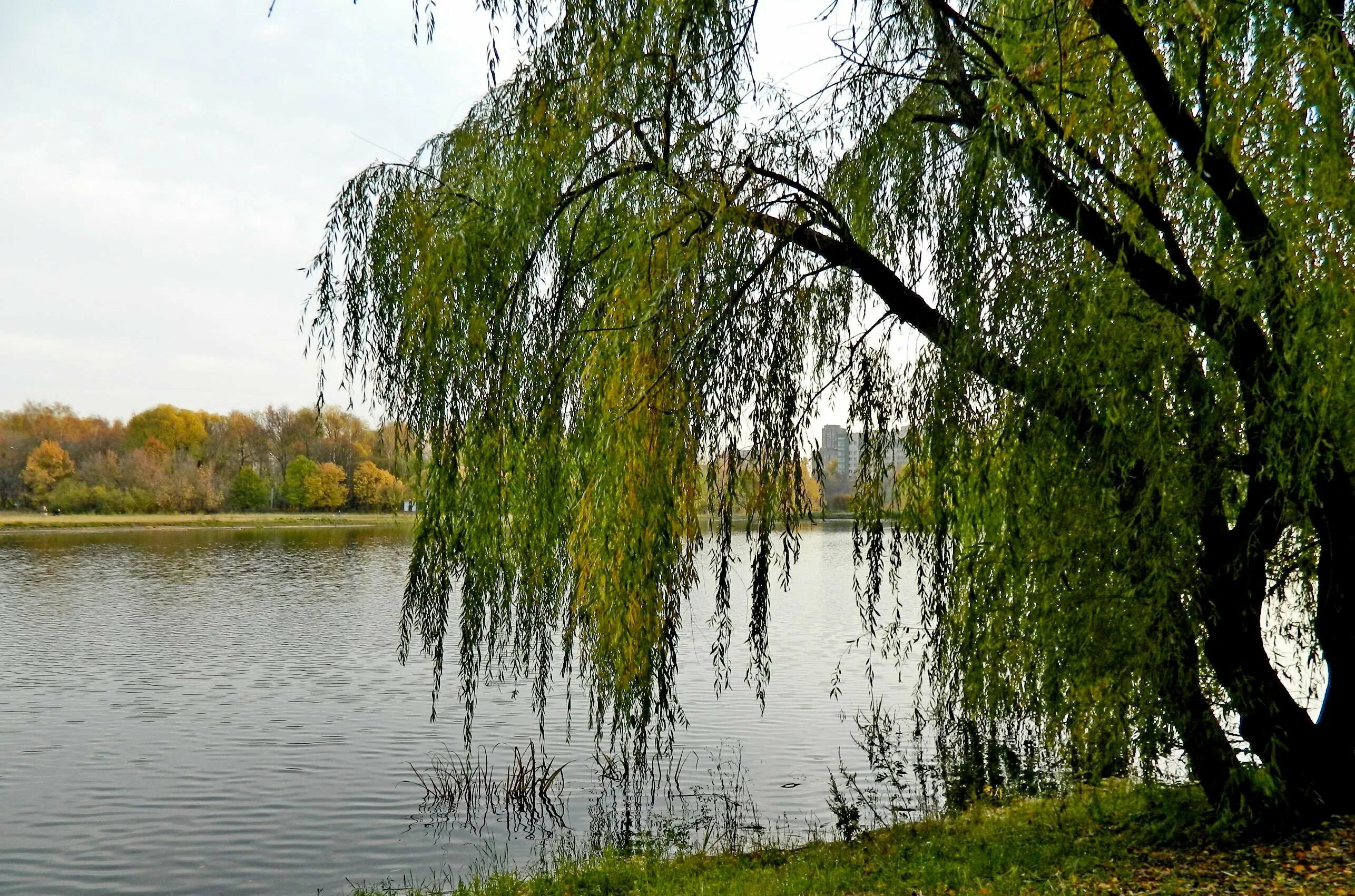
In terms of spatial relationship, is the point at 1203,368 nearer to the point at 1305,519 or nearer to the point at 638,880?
the point at 1305,519

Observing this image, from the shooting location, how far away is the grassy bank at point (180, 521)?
167 ft

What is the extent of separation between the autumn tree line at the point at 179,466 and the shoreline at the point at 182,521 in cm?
87

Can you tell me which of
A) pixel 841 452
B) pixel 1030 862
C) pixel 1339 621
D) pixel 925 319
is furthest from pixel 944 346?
pixel 1030 862

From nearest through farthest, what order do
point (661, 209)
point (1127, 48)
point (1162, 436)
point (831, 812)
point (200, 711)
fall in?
point (1127, 48) < point (1162, 436) < point (661, 209) < point (831, 812) < point (200, 711)

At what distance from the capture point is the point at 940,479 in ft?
16.9

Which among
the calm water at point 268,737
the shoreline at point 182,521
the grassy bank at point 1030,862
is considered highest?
the shoreline at point 182,521

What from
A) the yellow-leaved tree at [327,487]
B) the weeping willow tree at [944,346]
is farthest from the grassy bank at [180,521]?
the weeping willow tree at [944,346]

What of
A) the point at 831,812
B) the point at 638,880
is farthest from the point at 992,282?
the point at 831,812

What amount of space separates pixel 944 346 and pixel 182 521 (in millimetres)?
55641

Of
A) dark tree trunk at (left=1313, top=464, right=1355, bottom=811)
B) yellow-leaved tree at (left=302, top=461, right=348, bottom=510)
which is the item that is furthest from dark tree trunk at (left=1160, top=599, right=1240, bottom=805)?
yellow-leaved tree at (left=302, top=461, right=348, bottom=510)

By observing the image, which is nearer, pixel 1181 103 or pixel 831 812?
A: pixel 1181 103

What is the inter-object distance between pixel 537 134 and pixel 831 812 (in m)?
5.68

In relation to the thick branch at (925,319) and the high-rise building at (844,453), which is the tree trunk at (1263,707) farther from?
the high-rise building at (844,453)

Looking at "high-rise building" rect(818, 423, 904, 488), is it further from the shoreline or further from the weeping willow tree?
the shoreline
